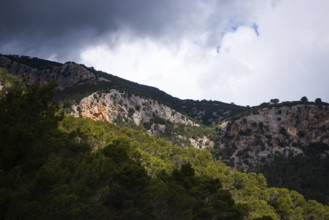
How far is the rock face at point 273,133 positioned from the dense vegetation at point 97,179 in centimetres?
6944

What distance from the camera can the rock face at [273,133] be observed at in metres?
134

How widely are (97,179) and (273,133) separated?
12585 centimetres

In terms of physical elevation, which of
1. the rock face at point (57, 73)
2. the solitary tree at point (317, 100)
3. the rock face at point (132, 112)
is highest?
the solitary tree at point (317, 100)

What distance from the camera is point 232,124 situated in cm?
14888

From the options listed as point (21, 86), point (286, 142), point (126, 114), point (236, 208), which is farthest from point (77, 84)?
point (21, 86)

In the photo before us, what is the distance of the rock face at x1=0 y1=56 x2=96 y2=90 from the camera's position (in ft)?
541

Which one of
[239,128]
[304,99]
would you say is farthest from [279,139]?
[304,99]

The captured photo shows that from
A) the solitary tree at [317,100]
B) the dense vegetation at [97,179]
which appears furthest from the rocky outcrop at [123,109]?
the solitary tree at [317,100]

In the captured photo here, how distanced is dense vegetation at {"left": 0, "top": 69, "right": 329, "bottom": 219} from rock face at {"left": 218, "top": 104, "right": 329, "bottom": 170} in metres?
69.4

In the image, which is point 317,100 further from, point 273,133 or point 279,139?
point 279,139

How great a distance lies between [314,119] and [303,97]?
2907 cm

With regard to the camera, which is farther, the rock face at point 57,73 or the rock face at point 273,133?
the rock face at point 57,73

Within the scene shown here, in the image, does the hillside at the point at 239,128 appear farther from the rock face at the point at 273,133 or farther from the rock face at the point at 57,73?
the rock face at the point at 57,73

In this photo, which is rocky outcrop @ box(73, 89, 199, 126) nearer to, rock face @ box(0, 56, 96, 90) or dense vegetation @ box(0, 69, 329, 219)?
rock face @ box(0, 56, 96, 90)
